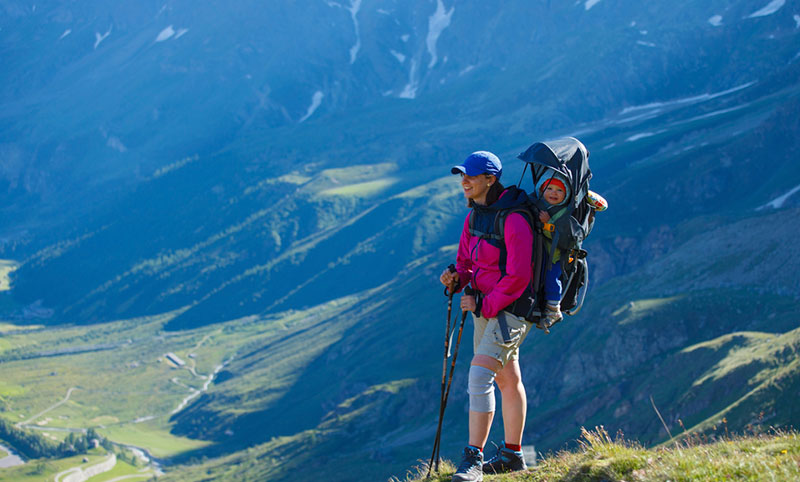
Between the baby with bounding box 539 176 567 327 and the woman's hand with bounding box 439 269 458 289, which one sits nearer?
the baby with bounding box 539 176 567 327

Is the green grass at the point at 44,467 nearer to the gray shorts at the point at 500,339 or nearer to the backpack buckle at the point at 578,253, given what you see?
the gray shorts at the point at 500,339

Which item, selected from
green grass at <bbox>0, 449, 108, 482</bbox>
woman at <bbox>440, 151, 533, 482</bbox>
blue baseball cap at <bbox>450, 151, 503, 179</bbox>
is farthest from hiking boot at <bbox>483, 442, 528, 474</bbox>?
green grass at <bbox>0, 449, 108, 482</bbox>

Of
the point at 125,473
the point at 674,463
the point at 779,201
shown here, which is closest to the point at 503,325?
the point at 674,463

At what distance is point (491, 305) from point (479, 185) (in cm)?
199

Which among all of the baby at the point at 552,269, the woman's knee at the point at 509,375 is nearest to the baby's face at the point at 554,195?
the baby at the point at 552,269

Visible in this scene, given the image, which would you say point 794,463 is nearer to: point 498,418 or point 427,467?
point 427,467

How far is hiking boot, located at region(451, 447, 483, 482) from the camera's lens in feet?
43.0

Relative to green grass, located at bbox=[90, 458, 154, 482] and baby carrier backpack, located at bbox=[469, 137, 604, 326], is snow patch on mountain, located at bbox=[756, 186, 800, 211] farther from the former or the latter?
baby carrier backpack, located at bbox=[469, 137, 604, 326]

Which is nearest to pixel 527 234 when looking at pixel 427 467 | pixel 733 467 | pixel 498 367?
pixel 498 367

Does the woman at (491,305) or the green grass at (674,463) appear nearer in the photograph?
the green grass at (674,463)

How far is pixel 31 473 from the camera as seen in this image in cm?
18788

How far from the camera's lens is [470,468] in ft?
43.6

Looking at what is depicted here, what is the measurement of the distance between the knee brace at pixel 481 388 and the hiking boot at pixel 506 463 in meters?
1.09

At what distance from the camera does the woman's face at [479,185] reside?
13.7m
